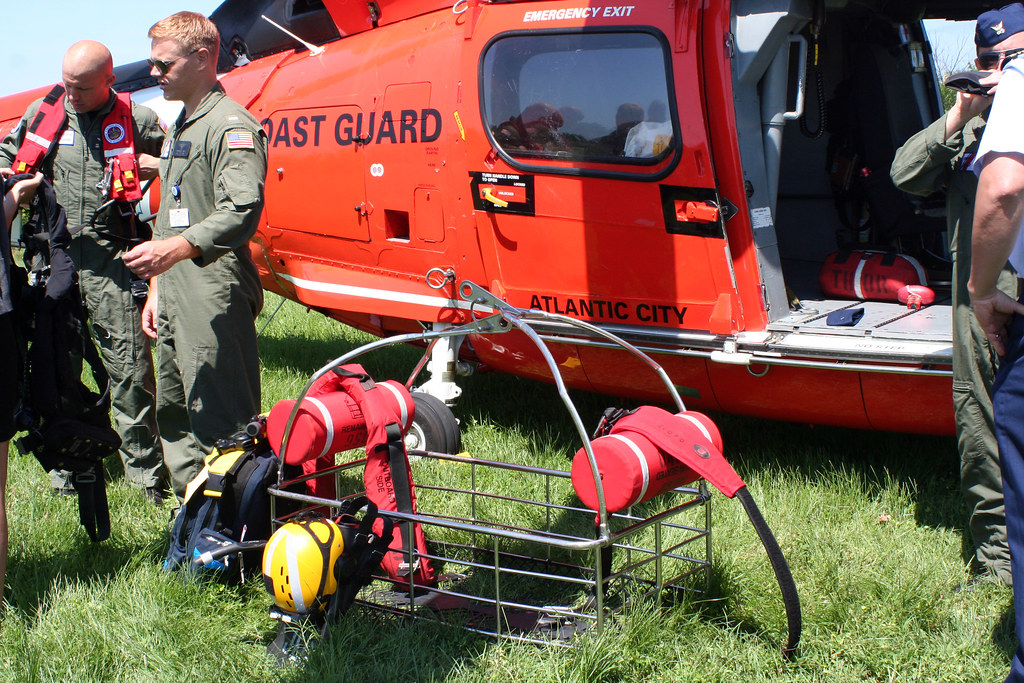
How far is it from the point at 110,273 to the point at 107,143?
644mm

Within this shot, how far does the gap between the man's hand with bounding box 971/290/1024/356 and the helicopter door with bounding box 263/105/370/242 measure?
343 centimetres

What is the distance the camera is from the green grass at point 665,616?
2.86 m

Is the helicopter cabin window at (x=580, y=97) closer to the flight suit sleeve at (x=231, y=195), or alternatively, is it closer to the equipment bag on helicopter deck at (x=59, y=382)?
the flight suit sleeve at (x=231, y=195)

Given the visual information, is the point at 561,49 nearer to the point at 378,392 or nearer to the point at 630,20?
the point at 630,20

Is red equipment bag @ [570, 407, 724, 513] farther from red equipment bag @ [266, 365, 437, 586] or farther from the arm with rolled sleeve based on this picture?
the arm with rolled sleeve

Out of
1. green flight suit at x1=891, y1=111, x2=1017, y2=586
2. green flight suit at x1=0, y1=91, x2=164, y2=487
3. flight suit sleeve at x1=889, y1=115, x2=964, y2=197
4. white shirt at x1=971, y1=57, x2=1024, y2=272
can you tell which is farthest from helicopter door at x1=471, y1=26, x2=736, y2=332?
green flight suit at x1=0, y1=91, x2=164, y2=487

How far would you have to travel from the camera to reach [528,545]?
3768mm

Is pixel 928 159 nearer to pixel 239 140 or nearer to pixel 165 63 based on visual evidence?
pixel 239 140

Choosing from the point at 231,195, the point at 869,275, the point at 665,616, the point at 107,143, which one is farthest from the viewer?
the point at 869,275

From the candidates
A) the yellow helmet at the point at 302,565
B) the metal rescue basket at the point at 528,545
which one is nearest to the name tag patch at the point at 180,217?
the metal rescue basket at the point at 528,545

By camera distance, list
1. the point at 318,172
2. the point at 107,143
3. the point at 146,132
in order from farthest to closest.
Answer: the point at 318,172
the point at 146,132
the point at 107,143

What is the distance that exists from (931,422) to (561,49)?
7.96 ft

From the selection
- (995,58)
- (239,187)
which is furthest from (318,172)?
(995,58)

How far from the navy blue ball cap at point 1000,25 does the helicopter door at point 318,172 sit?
3.15 meters
